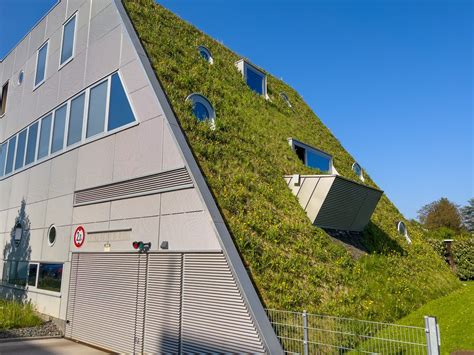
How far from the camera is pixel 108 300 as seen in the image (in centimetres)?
1172

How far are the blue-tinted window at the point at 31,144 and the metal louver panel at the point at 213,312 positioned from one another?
527 inches

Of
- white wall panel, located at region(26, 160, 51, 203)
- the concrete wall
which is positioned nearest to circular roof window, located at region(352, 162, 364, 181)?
the concrete wall

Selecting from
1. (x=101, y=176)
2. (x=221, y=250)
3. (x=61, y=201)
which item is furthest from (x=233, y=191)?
(x=61, y=201)

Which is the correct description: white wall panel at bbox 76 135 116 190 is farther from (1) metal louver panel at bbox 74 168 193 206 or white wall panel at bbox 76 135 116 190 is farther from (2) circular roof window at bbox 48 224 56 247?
(2) circular roof window at bbox 48 224 56 247

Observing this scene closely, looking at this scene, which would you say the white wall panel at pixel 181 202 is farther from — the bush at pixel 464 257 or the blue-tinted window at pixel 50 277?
the bush at pixel 464 257

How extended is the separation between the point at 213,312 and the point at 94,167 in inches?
303

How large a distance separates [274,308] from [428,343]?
11.5ft

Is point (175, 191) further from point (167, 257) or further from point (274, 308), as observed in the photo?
point (274, 308)

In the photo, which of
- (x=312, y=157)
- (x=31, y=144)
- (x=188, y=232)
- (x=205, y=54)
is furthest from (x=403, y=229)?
(x=31, y=144)

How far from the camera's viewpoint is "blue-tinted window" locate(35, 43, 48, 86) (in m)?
19.3

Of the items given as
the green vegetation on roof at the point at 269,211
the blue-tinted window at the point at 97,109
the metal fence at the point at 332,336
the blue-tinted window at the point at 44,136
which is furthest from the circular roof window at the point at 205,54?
the metal fence at the point at 332,336

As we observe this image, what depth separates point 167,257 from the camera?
33.1 feet

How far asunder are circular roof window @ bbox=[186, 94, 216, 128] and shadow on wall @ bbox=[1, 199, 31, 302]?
1091 cm

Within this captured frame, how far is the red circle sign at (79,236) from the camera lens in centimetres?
1354
